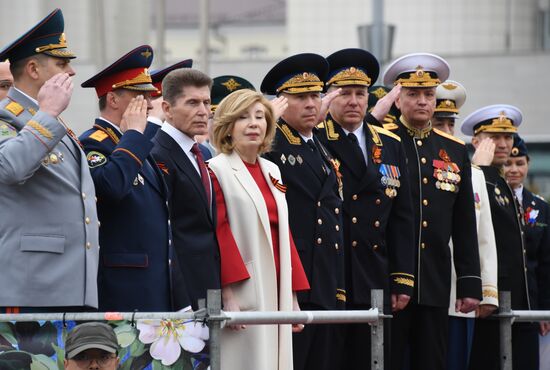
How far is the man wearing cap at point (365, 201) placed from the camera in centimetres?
797

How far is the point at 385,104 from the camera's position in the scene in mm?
8789

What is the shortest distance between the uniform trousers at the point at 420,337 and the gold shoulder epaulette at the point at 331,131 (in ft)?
3.59

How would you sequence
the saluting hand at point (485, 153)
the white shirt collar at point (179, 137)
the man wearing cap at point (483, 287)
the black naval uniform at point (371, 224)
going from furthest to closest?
the saluting hand at point (485, 153) < the man wearing cap at point (483, 287) < the black naval uniform at point (371, 224) < the white shirt collar at point (179, 137)

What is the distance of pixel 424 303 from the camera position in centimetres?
836

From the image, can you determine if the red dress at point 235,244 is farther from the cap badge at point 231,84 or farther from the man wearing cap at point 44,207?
the cap badge at point 231,84

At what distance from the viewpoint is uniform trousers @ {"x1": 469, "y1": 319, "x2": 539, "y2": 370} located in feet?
29.4

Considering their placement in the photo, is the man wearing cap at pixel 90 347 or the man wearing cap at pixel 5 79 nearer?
the man wearing cap at pixel 90 347

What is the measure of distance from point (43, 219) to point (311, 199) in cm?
194

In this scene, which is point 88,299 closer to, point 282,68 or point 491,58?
point 282,68

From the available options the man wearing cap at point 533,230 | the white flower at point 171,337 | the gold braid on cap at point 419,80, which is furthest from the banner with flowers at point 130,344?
the man wearing cap at point 533,230

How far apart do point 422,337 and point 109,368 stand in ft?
9.89

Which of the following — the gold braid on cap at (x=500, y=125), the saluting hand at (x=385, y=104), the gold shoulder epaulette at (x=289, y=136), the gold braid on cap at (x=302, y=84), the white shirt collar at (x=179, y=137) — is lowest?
the white shirt collar at (x=179, y=137)

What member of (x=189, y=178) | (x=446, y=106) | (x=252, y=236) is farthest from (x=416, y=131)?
(x=189, y=178)

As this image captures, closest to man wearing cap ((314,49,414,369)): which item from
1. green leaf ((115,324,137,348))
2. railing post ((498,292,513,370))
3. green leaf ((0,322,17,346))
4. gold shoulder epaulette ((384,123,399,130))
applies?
gold shoulder epaulette ((384,123,399,130))
